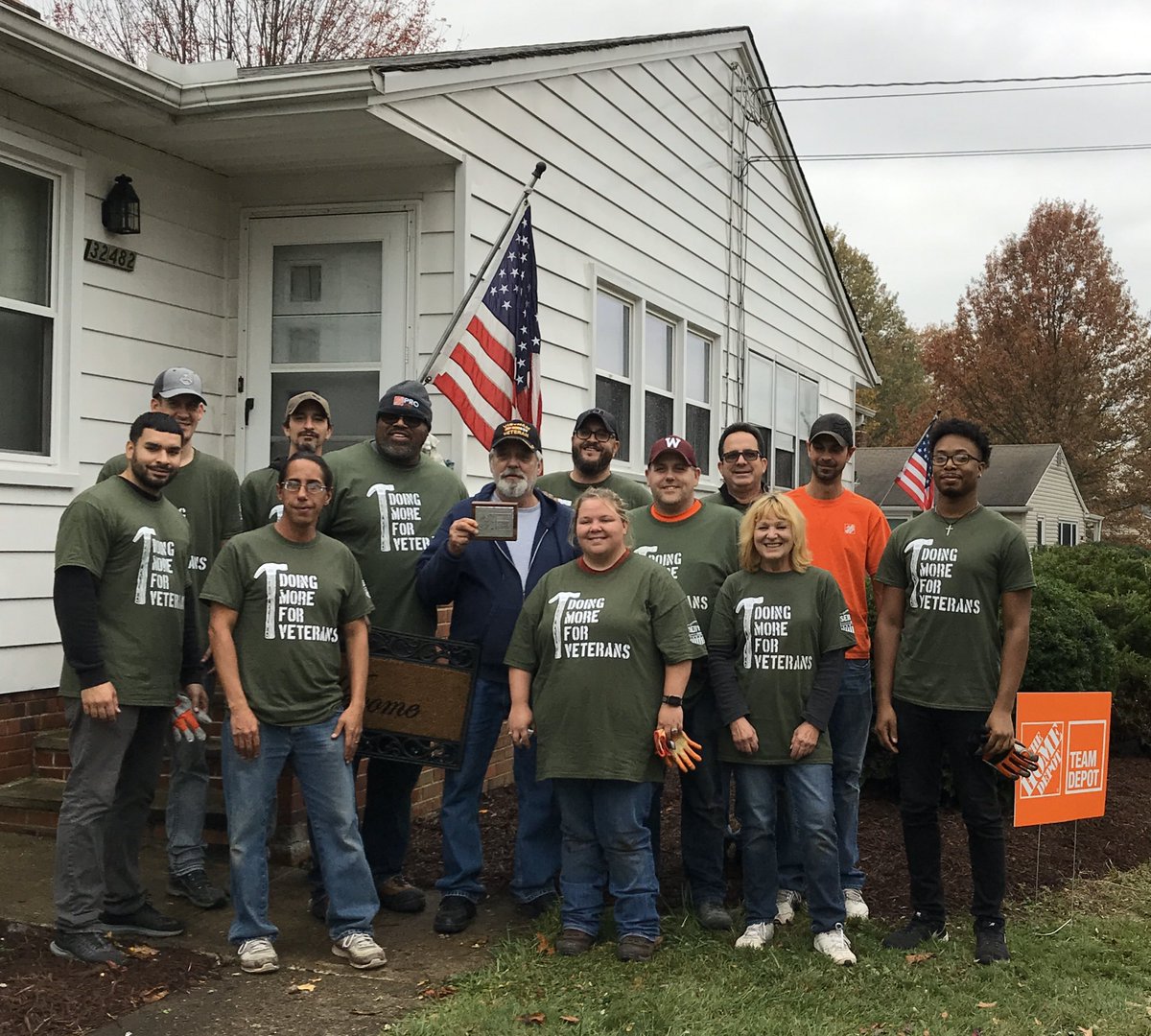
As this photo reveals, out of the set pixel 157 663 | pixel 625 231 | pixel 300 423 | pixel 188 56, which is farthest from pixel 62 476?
pixel 188 56

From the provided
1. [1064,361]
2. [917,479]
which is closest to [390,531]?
[917,479]

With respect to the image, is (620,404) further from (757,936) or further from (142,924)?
(142,924)

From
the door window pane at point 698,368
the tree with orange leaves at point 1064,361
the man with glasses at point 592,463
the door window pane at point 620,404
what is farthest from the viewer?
the tree with orange leaves at point 1064,361

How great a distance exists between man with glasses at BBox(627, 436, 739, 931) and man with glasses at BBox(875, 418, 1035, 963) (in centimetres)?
72

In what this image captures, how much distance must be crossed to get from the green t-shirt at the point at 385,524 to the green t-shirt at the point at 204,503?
0.47 meters

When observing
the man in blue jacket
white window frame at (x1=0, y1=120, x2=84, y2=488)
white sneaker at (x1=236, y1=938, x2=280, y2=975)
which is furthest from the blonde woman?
white window frame at (x1=0, y1=120, x2=84, y2=488)

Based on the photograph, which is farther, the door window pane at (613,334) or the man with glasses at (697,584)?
the door window pane at (613,334)

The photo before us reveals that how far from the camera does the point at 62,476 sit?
6.59m

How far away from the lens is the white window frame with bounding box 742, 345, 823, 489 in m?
12.7

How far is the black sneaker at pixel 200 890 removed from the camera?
5309mm

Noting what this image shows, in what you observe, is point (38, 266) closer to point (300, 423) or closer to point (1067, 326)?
point (300, 423)

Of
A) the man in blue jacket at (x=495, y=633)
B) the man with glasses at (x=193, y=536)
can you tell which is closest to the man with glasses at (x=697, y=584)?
the man in blue jacket at (x=495, y=633)

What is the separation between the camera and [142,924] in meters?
4.98

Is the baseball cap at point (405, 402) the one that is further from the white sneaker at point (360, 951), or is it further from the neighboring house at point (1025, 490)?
the neighboring house at point (1025, 490)
